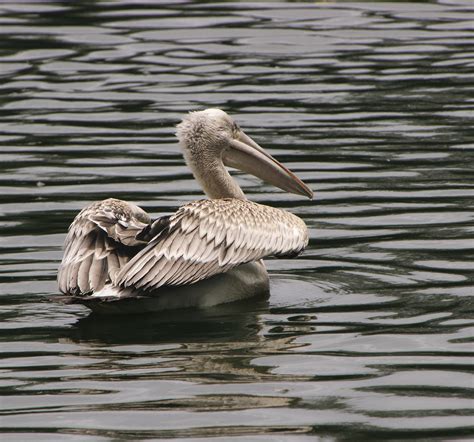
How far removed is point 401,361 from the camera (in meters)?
5.71

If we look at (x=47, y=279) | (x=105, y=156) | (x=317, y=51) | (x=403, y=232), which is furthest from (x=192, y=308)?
(x=317, y=51)

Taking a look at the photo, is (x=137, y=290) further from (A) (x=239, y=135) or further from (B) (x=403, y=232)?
(B) (x=403, y=232)

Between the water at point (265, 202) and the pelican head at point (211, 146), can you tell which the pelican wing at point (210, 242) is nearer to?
the water at point (265, 202)

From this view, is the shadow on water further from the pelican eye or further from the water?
the pelican eye

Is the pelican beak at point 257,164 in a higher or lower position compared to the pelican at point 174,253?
higher

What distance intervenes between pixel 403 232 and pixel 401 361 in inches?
96.0

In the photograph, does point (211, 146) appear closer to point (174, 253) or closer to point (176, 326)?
point (174, 253)

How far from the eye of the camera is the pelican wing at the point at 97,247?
645 cm

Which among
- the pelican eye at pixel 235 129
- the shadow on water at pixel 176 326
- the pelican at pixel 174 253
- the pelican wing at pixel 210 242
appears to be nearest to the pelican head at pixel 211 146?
the pelican eye at pixel 235 129

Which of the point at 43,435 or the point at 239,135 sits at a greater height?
the point at 239,135

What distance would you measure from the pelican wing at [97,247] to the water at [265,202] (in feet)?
0.77

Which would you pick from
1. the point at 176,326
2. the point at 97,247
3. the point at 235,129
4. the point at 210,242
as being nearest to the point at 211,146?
the point at 235,129

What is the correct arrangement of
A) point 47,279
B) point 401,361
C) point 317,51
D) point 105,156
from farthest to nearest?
point 317,51
point 105,156
point 47,279
point 401,361

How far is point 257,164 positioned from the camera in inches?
308
